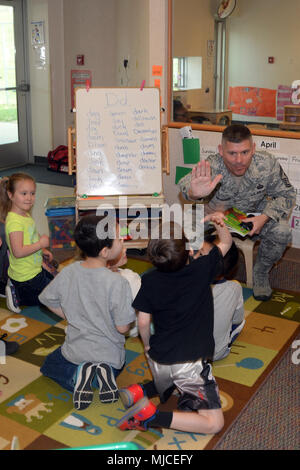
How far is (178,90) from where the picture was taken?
484 cm

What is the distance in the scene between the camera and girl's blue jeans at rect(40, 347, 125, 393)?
2.31 meters

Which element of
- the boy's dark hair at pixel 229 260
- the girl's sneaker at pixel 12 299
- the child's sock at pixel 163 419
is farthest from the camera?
the boy's dark hair at pixel 229 260

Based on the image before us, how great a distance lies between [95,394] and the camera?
235 centimetres

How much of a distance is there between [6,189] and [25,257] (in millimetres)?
389

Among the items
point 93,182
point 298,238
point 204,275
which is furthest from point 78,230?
point 298,238

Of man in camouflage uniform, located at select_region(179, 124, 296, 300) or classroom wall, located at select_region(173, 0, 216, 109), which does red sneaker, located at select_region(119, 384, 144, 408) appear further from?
classroom wall, located at select_region(173, 0, 216, 109)

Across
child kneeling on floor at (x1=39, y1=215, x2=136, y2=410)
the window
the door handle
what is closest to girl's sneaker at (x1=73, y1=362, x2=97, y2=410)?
child kneeling on floor at (x1=39, y1=215, x2=136, y2=410)

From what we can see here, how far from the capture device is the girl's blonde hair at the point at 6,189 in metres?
2.96

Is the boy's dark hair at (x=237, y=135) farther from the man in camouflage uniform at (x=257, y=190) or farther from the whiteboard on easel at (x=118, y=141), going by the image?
the whiteboard on easel at (x=118, y=141)

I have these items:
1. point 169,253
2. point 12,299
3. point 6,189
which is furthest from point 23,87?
A: point 169,253

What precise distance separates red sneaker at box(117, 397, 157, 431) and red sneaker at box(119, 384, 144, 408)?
0.11 metres

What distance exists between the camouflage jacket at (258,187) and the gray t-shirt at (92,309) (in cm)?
117

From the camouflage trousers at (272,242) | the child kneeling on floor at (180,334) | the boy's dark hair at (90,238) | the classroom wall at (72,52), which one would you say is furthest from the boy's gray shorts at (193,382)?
the classroom wall at (72,52)

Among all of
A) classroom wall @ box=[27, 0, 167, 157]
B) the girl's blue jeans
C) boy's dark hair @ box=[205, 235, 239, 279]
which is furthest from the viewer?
classroom wall @ box=[27, 0, 167, 157]
